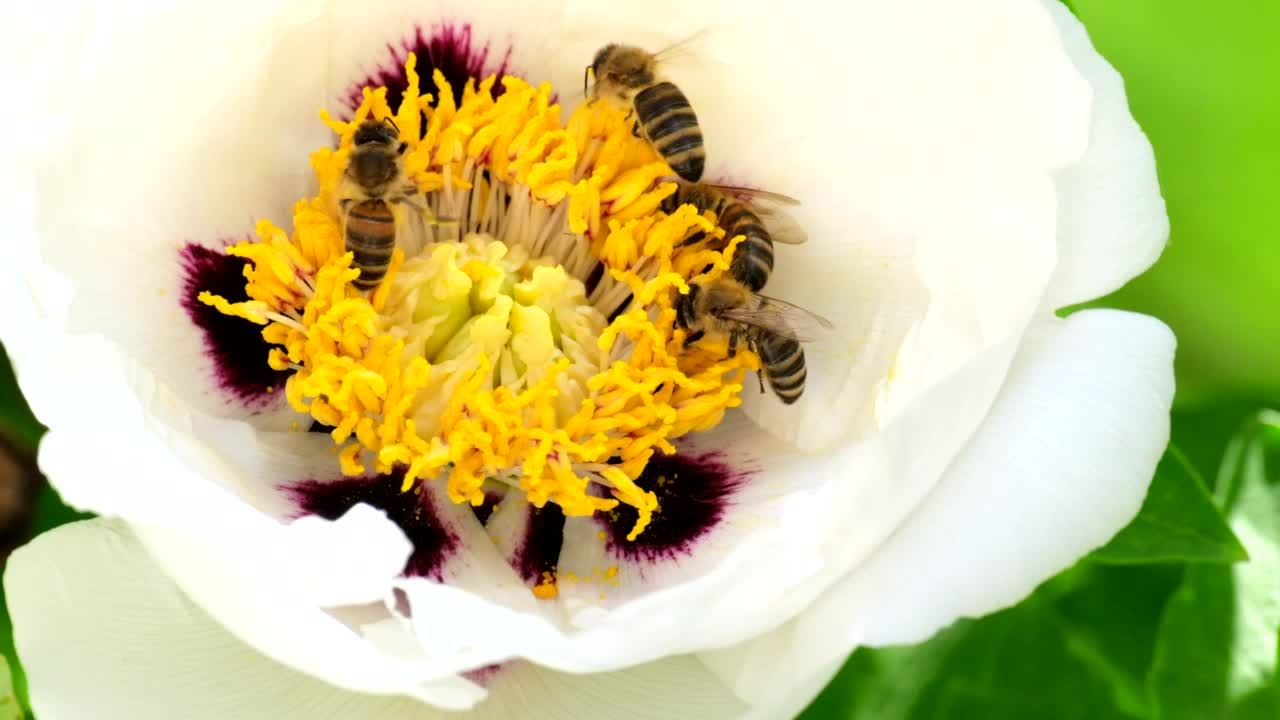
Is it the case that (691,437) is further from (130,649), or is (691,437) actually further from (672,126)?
(130,649)

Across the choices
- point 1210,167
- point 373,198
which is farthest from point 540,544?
point 1210,167

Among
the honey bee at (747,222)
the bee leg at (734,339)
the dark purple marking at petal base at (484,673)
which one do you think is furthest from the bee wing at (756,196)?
the dark purple marking at petal base at (484,673)

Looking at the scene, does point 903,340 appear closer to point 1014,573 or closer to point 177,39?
point 1014,573

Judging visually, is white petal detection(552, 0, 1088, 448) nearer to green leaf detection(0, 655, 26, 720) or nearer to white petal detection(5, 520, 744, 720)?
white petal detection(5, 520, 744, 720)

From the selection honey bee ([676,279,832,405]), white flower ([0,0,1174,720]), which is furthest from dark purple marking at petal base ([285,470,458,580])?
honey bee ([676,279,832,405])

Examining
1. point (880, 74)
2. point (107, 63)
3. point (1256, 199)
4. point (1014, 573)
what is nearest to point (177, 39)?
point (107, 63)
